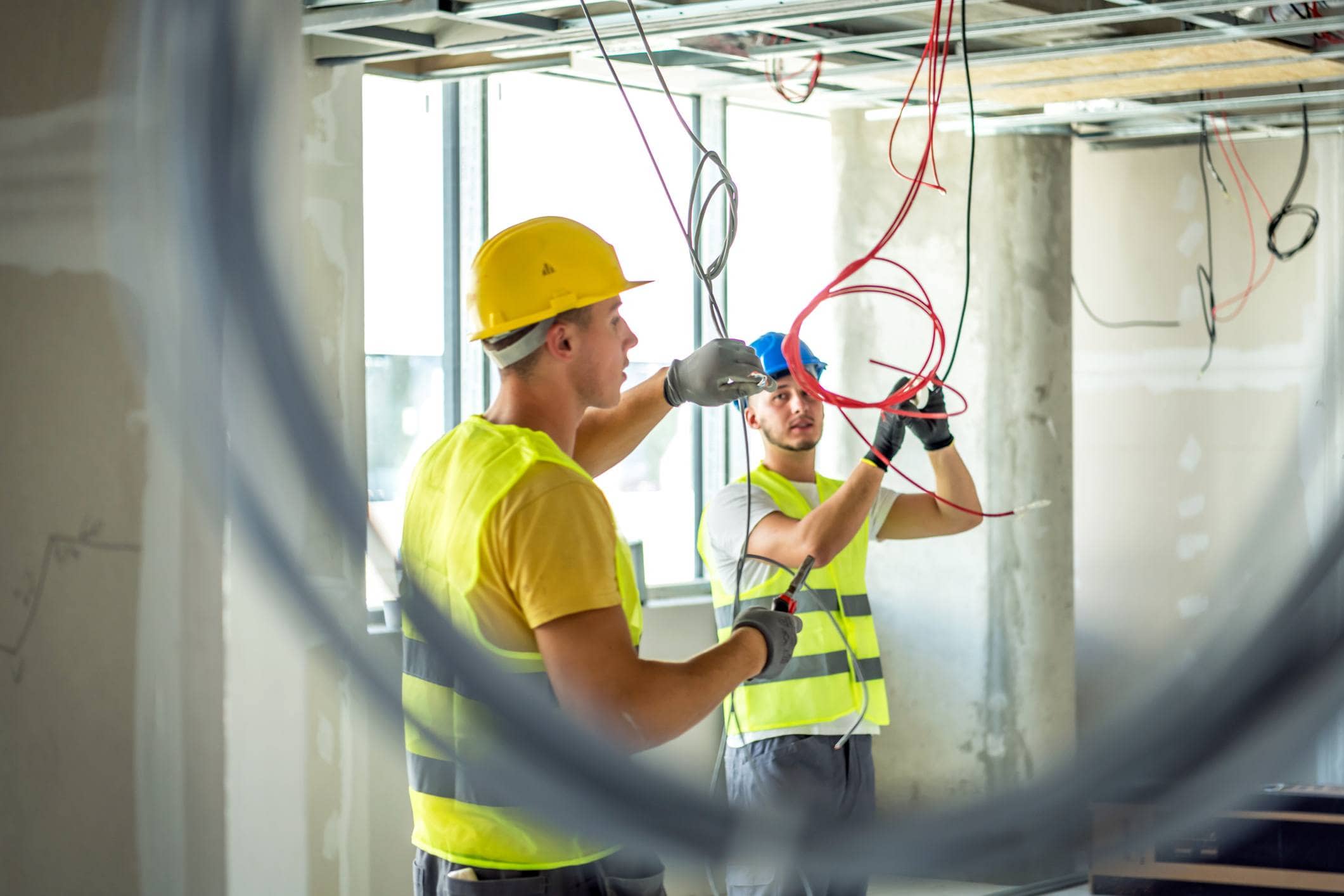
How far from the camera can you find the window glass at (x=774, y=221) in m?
5.21

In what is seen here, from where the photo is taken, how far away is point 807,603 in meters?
2.89

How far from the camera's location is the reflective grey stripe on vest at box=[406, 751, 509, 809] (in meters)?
1.70

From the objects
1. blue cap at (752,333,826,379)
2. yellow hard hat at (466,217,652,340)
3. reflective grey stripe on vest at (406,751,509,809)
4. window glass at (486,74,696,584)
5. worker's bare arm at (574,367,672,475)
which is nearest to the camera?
reflective grey stripe on vest at (406,751,509,809)

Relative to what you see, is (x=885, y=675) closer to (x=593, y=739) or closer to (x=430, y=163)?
(x=430, y=163)

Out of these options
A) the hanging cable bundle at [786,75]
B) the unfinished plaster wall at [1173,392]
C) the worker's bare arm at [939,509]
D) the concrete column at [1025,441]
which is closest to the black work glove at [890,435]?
the worker's bare arm at [939,509]

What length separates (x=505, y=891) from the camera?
1.70m

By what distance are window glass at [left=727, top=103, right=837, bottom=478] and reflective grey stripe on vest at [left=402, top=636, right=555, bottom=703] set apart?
3.45m

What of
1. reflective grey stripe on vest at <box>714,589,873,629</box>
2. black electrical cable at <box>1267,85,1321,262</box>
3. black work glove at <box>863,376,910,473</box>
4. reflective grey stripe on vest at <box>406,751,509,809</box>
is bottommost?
reflective grey stripe on vest at <box>406,751,509,809</box>

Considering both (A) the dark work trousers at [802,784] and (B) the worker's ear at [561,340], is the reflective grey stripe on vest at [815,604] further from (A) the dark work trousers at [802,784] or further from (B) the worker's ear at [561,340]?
(B) the worker's ear at [561,340]

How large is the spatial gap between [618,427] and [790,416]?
2.38ft

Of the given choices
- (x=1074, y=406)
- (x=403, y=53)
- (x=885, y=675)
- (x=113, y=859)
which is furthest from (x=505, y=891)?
(x=1074, y=406)

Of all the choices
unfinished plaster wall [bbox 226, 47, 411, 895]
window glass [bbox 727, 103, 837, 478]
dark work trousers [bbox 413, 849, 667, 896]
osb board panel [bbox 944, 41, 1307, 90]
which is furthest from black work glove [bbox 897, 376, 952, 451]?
window glass [bbox 727, 103, 837, 478]

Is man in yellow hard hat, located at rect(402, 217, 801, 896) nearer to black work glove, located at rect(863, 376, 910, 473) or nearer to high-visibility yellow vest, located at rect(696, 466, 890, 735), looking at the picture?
high-visibility yellow vest, located at rect(696, 466, 890, 735)

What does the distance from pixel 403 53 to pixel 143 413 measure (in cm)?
107
